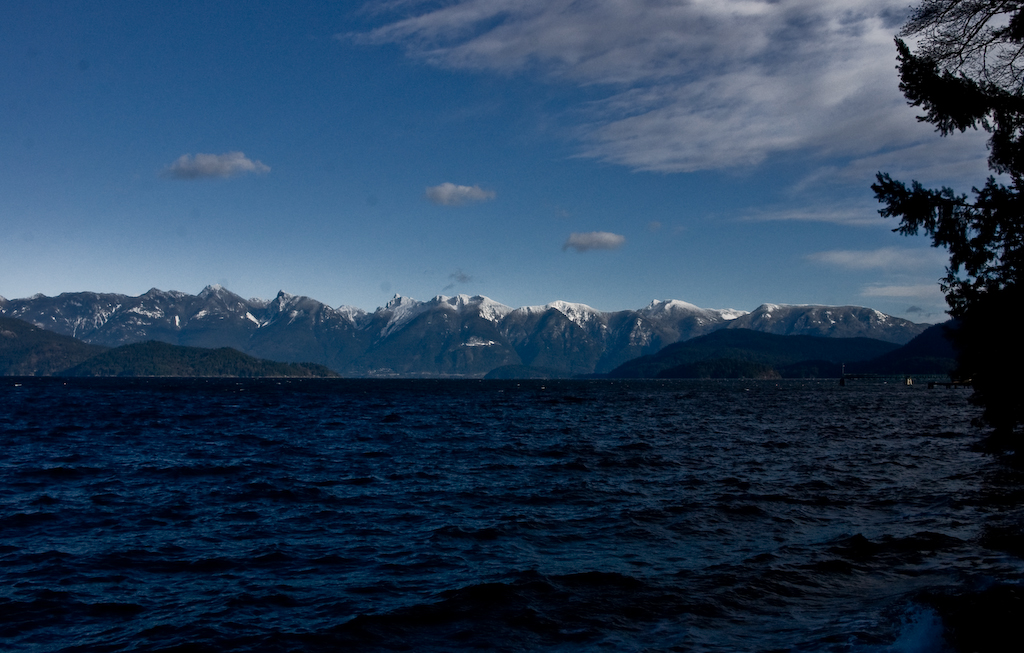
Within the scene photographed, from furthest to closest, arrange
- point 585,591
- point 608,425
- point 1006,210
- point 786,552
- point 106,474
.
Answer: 1. point 608,425
2. point 106,474
3. point 786,552
4. point 585,591
5. point 1006,210

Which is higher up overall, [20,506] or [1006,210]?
[1006,210]

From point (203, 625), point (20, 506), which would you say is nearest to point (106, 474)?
point (20, 506)

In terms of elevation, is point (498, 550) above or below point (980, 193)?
below

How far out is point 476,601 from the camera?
597 inches

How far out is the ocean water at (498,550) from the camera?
529 inches

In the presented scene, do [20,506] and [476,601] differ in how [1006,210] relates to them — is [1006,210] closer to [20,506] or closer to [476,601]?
[476,601]

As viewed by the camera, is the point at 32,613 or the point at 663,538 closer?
the point at 32,613

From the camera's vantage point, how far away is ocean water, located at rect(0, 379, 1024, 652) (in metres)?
13.4

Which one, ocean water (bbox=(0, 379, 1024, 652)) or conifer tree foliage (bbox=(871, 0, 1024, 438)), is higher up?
conifer tree foliage (bbox=(871, 0, 1024, 438))

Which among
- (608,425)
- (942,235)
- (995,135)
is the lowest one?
(608,425)

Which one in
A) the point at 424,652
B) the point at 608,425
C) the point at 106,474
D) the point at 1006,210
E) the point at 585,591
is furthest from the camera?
the point at 608,425

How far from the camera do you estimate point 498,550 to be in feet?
63.4

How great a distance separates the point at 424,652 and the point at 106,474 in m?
27.5

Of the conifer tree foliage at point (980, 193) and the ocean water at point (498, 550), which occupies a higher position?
the conifer tree foliage at point (980, 193)
